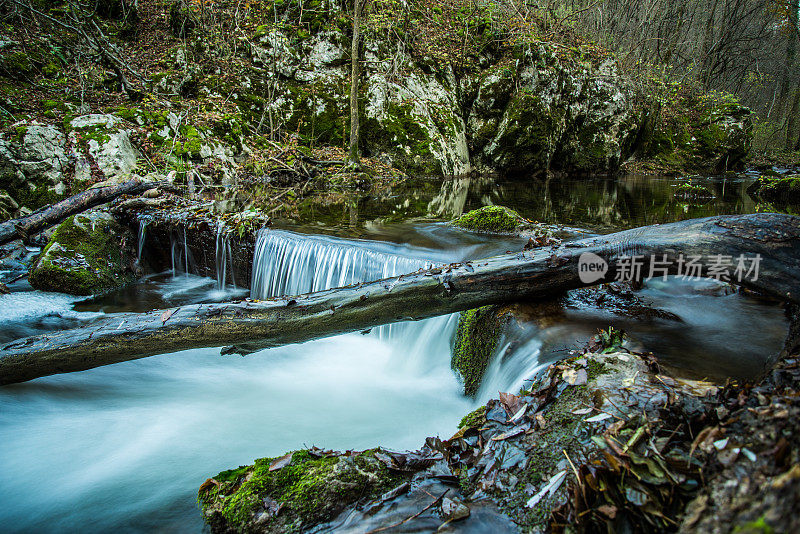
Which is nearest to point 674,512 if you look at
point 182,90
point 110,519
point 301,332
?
point 301,332

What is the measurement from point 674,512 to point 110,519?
10.2ft

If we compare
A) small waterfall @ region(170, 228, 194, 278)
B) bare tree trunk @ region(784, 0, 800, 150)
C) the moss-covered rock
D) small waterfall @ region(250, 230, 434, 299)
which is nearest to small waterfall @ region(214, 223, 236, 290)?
small waterfall @ region(250, 230, 434, 299)

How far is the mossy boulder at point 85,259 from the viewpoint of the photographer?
19.4ft

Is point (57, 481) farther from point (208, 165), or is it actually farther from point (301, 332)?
point (208, 165)

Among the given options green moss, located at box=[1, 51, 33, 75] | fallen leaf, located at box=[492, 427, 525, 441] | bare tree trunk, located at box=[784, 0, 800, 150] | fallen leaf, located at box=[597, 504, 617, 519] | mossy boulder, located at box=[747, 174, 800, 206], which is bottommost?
fallen leaf, located at box=[492, 427, 525, 441]

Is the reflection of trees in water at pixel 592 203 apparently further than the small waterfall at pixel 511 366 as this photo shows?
Yes

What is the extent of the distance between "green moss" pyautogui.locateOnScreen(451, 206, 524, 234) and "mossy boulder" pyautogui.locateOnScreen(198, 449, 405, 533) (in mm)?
5244

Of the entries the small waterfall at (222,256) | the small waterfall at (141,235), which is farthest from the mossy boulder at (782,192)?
the small waterfall at (141,235)

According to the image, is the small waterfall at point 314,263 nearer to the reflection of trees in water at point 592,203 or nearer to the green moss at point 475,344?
the green moss at point 475,344

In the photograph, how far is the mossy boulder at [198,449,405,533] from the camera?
1.79 metres

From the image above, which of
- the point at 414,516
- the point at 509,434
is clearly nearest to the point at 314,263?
the point at 509,434

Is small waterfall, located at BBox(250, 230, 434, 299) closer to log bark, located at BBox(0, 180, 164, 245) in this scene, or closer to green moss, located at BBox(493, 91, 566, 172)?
log bark, located at BBox(0, 180, 164, 245)

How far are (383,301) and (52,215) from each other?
24.1ft

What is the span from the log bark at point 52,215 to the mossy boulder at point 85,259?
53cm
